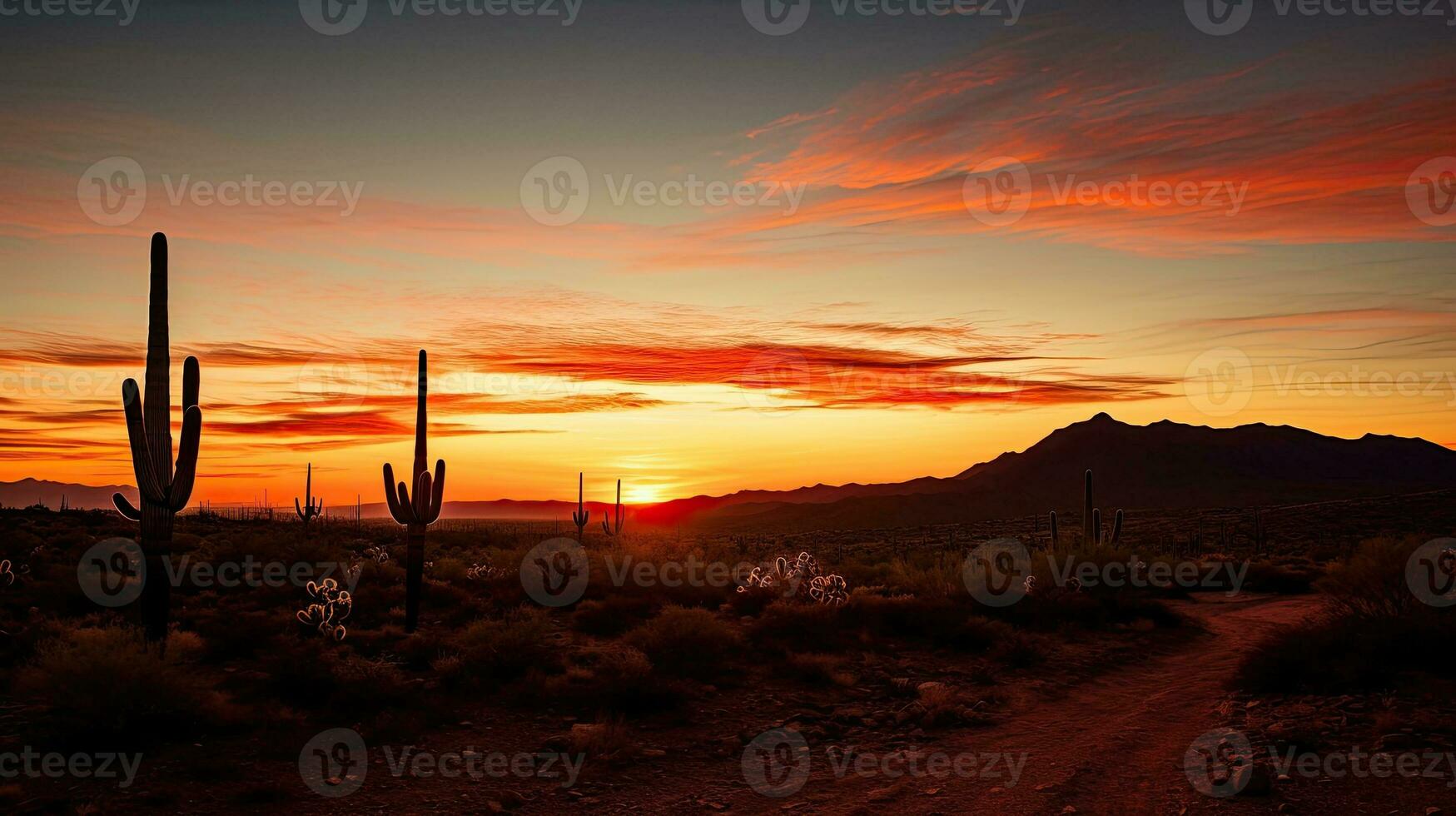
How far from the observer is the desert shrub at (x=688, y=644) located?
14859 mm

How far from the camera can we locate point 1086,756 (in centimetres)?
1059

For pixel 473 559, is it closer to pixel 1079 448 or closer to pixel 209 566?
pixel 209 566

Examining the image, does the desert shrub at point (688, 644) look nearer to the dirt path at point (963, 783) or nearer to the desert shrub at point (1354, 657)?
the dirt path at point (963, 783)

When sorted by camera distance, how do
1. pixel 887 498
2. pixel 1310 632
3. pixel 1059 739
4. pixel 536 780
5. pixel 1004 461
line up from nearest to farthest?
1. pixel 536 780
2. pixel 1059 739
3. pixel 1310 632
4. pixel 887 498
5. pixel 1004 461

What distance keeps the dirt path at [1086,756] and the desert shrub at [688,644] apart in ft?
13.1

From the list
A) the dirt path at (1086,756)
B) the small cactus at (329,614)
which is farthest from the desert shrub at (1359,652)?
the small cactus at (329,614)

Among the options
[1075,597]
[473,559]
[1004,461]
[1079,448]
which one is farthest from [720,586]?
[1004,461]

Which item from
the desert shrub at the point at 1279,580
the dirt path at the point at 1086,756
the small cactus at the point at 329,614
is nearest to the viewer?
the dirt path at the point at 1086,756

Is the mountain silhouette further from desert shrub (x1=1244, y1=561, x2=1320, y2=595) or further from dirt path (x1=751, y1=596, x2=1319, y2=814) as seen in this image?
dirt path (x1=751, y1=596, x2=1319, y2=814)

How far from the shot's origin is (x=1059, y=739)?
11.5m

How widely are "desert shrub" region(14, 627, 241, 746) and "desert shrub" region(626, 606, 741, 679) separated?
689cm

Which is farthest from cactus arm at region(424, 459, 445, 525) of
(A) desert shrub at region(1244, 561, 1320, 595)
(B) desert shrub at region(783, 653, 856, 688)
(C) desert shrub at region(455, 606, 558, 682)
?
(A) desert shrub at region(1244, 561, 1320, 595)

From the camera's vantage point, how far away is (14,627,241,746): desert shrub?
10539 mm

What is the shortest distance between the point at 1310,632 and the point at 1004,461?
528 ft
